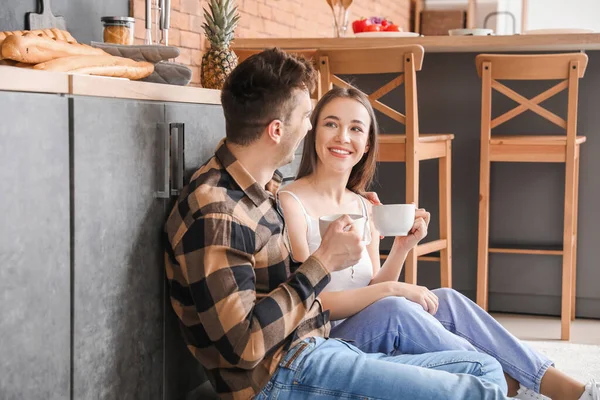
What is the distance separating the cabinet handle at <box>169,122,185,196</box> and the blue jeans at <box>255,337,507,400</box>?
39cm

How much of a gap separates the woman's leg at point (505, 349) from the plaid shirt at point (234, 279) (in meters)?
0.50

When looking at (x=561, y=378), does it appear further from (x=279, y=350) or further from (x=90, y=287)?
(x=90, y=287)

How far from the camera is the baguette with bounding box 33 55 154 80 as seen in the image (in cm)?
139

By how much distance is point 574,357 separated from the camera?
2.89 metres

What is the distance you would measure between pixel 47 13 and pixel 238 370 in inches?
51.6

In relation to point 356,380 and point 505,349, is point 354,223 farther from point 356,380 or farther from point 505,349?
point 505,349

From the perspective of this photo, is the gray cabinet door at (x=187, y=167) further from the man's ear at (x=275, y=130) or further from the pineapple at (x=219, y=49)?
the pineapple at (x=219, y=49)

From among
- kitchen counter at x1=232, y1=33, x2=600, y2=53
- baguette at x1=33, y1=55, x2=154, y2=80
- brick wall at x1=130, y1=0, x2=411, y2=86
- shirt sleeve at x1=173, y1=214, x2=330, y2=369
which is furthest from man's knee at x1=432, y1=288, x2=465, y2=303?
brick wall at x1=130, y1=0, x2=411, y2=86

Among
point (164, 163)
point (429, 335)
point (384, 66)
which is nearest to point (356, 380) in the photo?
point (429, 335)

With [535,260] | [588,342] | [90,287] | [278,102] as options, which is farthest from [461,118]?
[90,287]

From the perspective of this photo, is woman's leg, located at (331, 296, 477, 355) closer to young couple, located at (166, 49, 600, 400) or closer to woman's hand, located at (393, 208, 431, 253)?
young couple, located at (166, 49, 600, 400)

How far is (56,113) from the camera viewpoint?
120 cm

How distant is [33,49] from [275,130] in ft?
1.51

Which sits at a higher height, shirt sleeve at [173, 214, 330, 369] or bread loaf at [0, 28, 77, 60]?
bread loaf at [0, 28, 77, 60]
